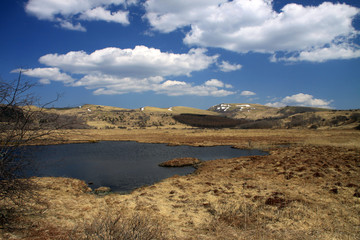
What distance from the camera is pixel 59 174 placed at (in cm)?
2386

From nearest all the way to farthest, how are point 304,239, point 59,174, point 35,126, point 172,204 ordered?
1. point 304,239
2. point 35,126
3. point 172,204
4. point 59,174

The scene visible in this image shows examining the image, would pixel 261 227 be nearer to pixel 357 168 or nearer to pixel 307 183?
pixel 307 183

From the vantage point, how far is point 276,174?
60.3 feet

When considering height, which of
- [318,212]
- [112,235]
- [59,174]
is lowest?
[59,174]

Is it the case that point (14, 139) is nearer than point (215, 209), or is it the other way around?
point (14, 139)

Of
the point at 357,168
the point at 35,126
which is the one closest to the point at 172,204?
the point at 35,126

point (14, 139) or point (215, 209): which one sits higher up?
point (14, 139)

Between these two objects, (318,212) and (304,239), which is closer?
(304,239)

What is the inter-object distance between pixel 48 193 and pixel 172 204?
27.3 ft

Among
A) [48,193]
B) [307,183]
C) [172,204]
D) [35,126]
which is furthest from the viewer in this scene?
[307,183]

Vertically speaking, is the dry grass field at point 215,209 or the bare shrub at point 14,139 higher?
the bare shrub at point 14,139

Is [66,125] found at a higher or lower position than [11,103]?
lower

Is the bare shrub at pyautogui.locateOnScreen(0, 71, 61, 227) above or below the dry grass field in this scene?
above

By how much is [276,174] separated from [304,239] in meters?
11.7
